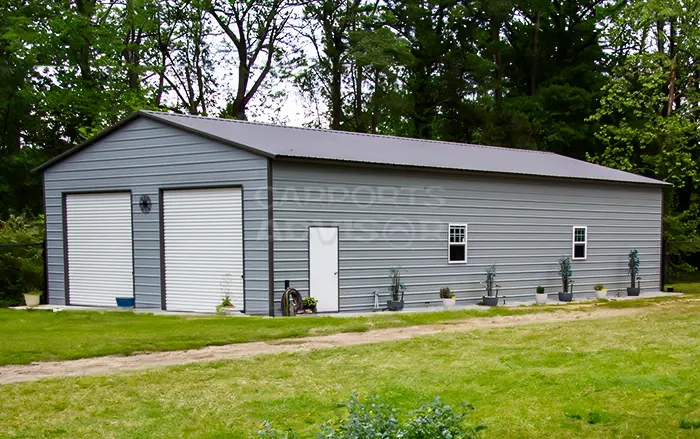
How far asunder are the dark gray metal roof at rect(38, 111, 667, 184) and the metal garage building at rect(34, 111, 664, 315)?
8 cm

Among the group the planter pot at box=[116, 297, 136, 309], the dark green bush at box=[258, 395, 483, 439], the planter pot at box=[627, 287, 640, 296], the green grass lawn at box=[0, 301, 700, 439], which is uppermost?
the dark green bush at box=[258, 395, 483, 439]

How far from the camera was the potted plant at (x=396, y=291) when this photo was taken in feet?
57.2

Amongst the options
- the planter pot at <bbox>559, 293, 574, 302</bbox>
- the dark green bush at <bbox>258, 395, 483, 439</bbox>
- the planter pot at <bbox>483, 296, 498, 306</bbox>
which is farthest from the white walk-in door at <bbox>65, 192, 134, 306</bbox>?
the dark green bush at <bbox>258, 395, 483, 439</bbox>

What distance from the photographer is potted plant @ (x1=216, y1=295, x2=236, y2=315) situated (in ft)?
52.9

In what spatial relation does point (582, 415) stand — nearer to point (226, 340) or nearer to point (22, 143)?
point (226, 340)

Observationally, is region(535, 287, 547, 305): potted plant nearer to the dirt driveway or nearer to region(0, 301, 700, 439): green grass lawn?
the dirt driveway

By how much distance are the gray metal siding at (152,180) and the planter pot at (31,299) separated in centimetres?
55

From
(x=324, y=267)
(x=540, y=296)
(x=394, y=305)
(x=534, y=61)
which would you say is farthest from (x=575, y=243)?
(x=534, y=61)

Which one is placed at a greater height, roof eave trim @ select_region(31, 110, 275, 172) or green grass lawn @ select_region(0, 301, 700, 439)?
roof eave trim @ select_region(31, 110, 275, 172)

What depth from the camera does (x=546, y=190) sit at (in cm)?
2134

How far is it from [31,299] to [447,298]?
1050 cm

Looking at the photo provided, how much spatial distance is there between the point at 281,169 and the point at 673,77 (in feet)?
72.2

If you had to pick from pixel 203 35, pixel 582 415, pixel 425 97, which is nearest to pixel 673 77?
pixel 425 97

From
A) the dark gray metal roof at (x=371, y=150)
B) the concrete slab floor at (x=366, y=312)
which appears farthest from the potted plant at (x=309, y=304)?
the dark gray metal roof at (x=371, y=150)
